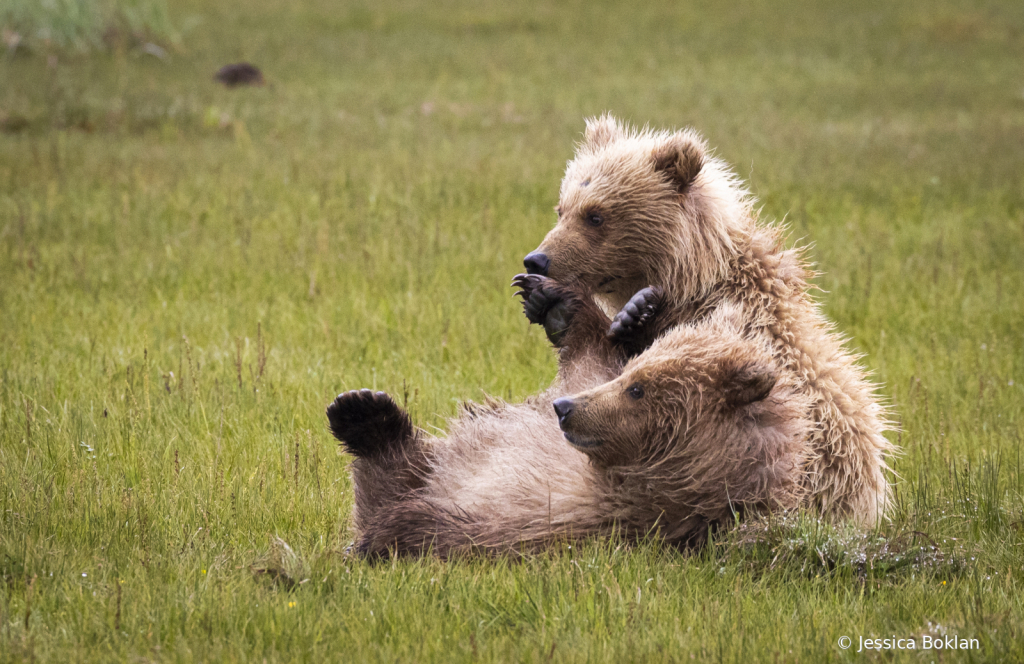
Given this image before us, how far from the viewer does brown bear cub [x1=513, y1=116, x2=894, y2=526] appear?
3809 millimetres

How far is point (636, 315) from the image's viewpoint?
4.05 meters

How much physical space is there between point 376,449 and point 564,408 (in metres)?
0.96

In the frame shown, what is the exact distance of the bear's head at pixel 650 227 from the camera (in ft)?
14.0

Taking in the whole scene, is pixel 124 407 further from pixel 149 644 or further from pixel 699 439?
pixel 699 439

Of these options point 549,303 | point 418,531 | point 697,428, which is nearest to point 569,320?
point 549,303

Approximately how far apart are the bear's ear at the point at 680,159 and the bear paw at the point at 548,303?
0.71 m

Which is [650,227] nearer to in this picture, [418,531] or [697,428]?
[697,428]

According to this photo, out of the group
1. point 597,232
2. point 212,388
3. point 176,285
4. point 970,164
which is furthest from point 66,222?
point 970,164

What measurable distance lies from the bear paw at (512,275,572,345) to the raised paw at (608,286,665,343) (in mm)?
209

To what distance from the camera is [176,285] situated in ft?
26.2

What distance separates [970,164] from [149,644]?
12645 mm

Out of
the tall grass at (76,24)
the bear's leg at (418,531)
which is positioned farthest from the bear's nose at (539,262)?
the tall grass at (76,24)

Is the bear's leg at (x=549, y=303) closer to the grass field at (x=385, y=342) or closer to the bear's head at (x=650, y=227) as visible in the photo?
the bear's head at (x=650, y=227)

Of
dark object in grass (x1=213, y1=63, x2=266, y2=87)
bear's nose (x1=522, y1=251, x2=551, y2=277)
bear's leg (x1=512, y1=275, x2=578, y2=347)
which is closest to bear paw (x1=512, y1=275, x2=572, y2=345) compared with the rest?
bear's leg (x1=512, y1=275, x2=578, y2=347)
